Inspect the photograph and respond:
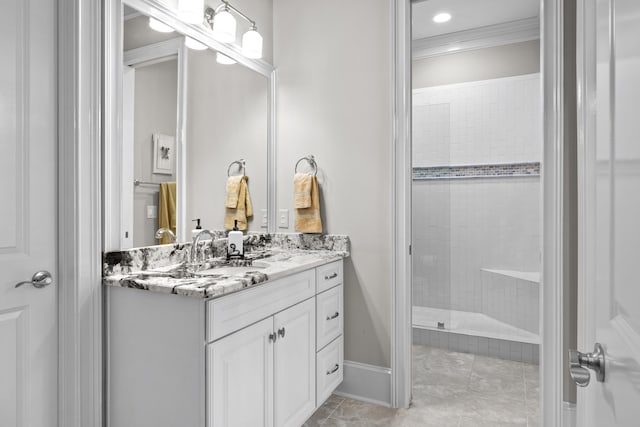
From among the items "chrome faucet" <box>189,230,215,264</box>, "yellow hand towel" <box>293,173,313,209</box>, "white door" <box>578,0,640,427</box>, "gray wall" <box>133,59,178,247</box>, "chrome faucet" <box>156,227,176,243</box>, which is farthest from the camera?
"yellow hand towel" <box>293,173,313,209</box>

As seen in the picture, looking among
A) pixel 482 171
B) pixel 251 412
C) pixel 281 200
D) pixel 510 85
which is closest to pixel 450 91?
pixel 510 85

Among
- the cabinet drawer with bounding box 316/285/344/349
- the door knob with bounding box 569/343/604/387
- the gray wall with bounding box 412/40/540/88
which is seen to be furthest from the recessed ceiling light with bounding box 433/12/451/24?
the door knob with bounding box 569/343/604/387

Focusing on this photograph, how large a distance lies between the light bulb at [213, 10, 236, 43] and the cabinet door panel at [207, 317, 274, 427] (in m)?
1.58

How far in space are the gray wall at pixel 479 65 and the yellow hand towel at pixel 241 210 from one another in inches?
84.4

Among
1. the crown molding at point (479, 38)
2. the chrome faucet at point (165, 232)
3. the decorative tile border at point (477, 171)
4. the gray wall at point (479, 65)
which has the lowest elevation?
the chrome faucet at point (165, 232)

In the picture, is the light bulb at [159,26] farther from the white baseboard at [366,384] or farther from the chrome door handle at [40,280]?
the white baseboard at [366,384]

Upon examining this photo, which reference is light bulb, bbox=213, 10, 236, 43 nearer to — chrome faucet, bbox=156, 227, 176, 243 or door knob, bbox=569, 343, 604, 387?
chrome faucet, bbox=156, 227, 176, 243

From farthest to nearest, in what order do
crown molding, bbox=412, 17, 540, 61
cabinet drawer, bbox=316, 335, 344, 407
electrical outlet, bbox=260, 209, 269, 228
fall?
crown molding, bbox=412, 17, 540, 61, electrical outlet, bbox=260, 209, 269, 228, cabinet drawer, bbox=316, 335, 344, 407

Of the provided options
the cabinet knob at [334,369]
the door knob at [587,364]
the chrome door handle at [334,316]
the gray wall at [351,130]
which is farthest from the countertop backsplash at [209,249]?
the door knob at [587,364]

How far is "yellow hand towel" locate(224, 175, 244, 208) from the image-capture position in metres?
2.43

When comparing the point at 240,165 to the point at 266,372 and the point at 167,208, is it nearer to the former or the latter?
the point at 167,208

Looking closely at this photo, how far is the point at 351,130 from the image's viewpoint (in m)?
2.52

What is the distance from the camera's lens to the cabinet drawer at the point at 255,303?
1425 mm

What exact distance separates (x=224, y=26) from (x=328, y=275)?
1517 mm
